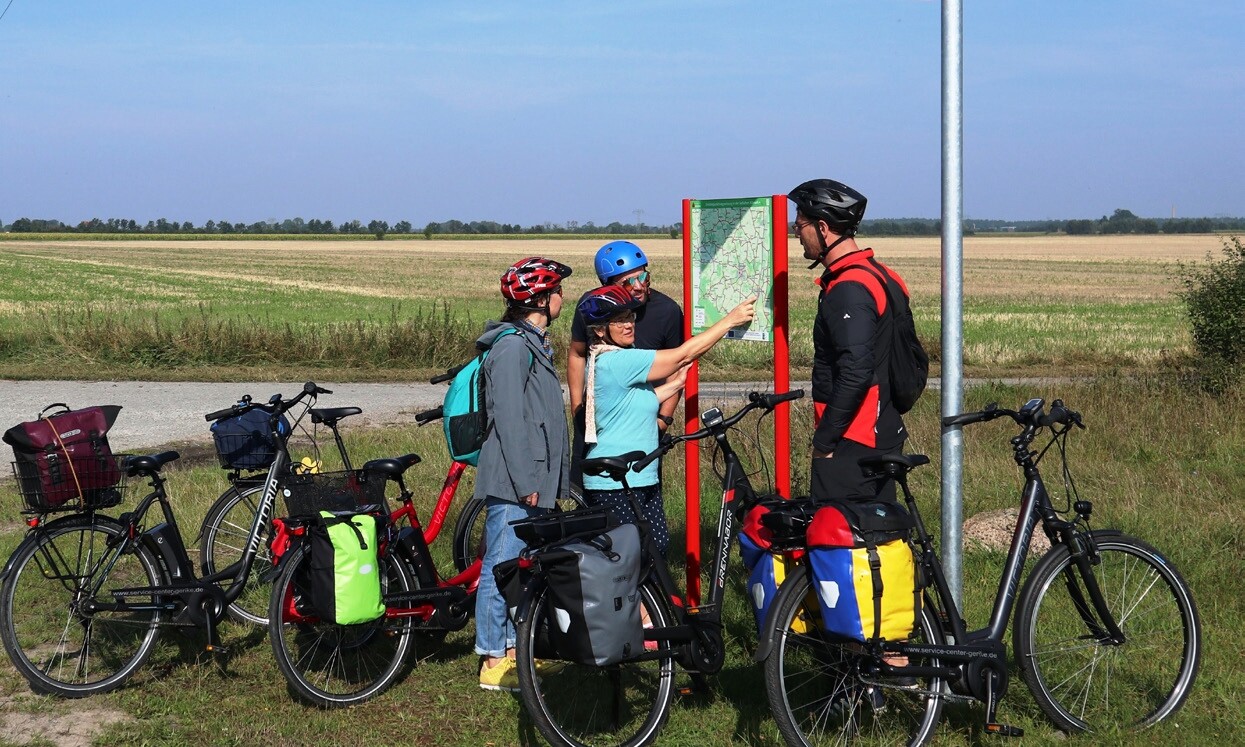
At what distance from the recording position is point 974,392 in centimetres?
1416

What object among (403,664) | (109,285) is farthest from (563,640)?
(109,285)

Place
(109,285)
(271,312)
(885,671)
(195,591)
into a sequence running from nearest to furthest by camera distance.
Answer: (885,671) → (195,591) → (271,312) → (109,285)

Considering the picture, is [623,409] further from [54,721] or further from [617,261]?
[54,721]

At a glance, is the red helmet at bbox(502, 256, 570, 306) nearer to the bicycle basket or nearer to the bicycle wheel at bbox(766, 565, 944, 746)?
the bicycle basket

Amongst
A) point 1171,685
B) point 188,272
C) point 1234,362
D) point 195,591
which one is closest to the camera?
point 1171,685

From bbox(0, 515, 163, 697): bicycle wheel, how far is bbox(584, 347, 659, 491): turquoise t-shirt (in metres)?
2.11

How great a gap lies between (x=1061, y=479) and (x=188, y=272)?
5370cm

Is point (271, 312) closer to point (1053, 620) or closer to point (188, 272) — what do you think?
point (188, 272)

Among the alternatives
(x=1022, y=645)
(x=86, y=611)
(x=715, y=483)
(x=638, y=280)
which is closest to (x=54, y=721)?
(x=86, y=611)

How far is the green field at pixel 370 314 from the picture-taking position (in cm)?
2033

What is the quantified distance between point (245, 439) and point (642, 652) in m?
2.64

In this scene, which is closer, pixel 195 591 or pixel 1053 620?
pixel 1053 620

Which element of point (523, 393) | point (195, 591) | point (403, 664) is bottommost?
point (403, 664)

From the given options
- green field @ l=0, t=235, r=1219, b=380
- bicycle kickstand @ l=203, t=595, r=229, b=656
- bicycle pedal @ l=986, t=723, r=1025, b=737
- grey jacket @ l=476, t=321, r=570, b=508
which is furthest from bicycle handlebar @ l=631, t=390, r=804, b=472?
green field @ l=0, t=235, r=1219, b=380
